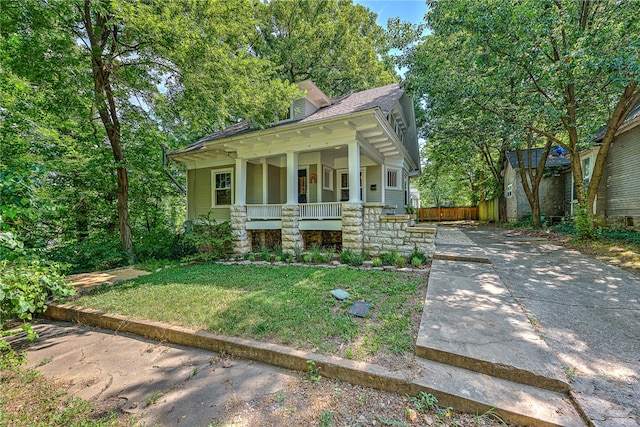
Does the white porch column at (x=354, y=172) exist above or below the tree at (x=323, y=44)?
below

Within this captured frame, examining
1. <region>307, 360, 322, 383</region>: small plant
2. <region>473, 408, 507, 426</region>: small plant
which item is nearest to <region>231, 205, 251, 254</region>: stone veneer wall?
<region>307, 360, 322, 383</region>: small plant

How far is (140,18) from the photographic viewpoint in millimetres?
5266

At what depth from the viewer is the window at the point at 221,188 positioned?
10523 mm

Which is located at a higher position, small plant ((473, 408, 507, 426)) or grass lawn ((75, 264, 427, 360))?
grass lawn ((75, 264, 427, 360))

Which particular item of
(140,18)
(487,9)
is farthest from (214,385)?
(487,9)

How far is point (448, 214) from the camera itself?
22.5 m

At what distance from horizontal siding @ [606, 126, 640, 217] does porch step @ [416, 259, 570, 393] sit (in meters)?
8.84

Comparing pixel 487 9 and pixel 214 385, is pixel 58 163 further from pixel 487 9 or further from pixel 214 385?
pixel 487 9

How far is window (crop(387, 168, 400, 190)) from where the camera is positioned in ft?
36.1

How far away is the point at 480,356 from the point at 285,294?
110 inches

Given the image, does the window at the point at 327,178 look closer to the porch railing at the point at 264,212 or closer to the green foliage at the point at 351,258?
the porch railing at the point at 264,212

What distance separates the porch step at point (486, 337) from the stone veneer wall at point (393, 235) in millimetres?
2274

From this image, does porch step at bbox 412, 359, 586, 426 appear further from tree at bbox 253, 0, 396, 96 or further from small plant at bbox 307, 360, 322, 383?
tree at bbox 253, 0, 396, 96

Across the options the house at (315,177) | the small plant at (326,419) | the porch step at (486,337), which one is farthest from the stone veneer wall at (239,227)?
the small plant at (326,419)
